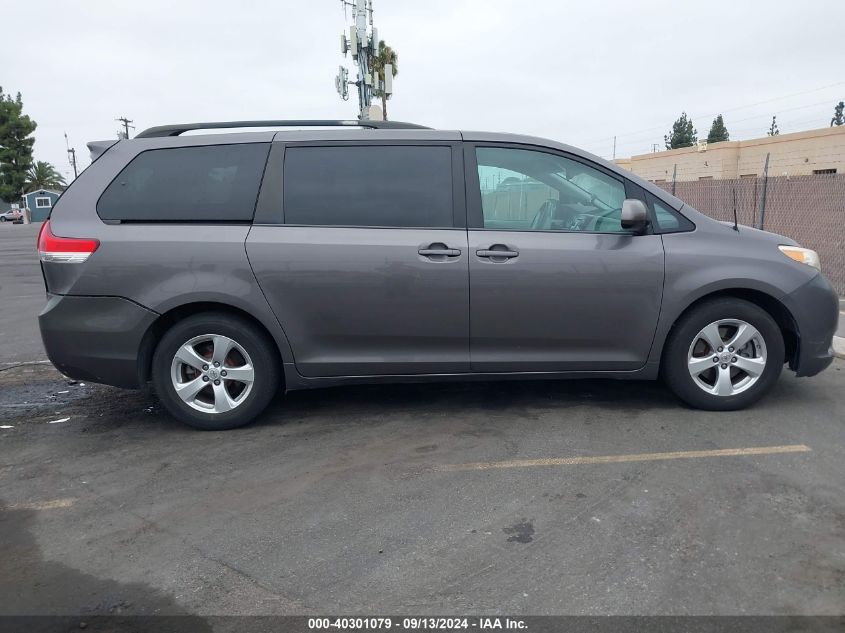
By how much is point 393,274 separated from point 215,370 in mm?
1332

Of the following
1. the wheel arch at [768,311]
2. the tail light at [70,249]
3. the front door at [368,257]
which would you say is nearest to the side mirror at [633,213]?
the wheel arch at [768,311]

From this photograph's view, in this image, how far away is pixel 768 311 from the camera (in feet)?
14.7

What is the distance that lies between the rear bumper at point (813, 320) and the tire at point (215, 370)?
138 inches

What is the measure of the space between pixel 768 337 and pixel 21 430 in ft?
16.8

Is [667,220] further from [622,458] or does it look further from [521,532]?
[521,532]

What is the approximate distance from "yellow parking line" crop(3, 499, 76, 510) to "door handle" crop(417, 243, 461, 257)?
2.42 meters

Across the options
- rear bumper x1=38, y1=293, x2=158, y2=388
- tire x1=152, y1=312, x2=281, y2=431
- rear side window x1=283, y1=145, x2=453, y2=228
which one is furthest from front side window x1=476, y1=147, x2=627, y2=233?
rear bumper x1=38, y1=293, x2=158, y2=388

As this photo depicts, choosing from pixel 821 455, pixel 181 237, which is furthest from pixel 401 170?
pixel 821 455

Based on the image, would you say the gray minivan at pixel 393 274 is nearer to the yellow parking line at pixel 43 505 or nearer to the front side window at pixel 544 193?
the front side window at pixel 544 193

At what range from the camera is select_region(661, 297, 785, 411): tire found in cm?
431

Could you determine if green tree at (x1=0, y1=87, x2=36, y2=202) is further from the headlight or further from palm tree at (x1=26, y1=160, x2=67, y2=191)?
the headlight

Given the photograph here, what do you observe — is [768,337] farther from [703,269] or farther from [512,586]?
[512,586]

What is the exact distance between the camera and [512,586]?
257 centimetres

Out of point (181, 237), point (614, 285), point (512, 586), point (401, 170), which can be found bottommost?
point (512, 586)
